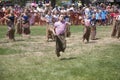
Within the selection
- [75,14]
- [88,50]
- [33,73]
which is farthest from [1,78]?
[75,14]

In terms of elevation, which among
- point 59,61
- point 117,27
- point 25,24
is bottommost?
point 59,61

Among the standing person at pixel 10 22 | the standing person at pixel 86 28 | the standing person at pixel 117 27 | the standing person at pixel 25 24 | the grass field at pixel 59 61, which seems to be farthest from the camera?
the standing person at pixel 117 27

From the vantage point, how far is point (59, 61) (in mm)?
16906

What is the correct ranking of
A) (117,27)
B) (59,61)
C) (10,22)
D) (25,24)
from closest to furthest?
(59,61), (10,22), (25,24), (117,27)

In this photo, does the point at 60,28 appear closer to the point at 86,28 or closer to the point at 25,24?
the point at 86,28

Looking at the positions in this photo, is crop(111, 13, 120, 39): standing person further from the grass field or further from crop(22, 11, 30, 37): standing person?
crop(22, 11, 30, 37): standing person

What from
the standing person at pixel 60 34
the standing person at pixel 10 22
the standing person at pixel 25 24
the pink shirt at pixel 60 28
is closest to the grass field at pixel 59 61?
the standing person at pixel 10 22

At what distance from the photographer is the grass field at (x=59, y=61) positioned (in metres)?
14.1

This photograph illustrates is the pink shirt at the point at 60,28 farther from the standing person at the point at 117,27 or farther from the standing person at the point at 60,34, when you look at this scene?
the standing person at the point at 117,27

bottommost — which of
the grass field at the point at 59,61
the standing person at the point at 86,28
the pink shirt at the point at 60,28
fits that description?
the grass field at the point at 59,61

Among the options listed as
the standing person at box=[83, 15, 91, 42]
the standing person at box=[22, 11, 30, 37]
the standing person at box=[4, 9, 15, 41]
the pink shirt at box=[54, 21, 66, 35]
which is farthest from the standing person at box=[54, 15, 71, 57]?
the standing person at box=[22, 11, 30, 37]

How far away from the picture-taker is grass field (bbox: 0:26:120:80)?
14117 millimetres

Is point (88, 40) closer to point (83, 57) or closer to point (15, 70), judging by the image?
point (83, 57)

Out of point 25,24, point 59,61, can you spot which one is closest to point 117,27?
point 25,24
